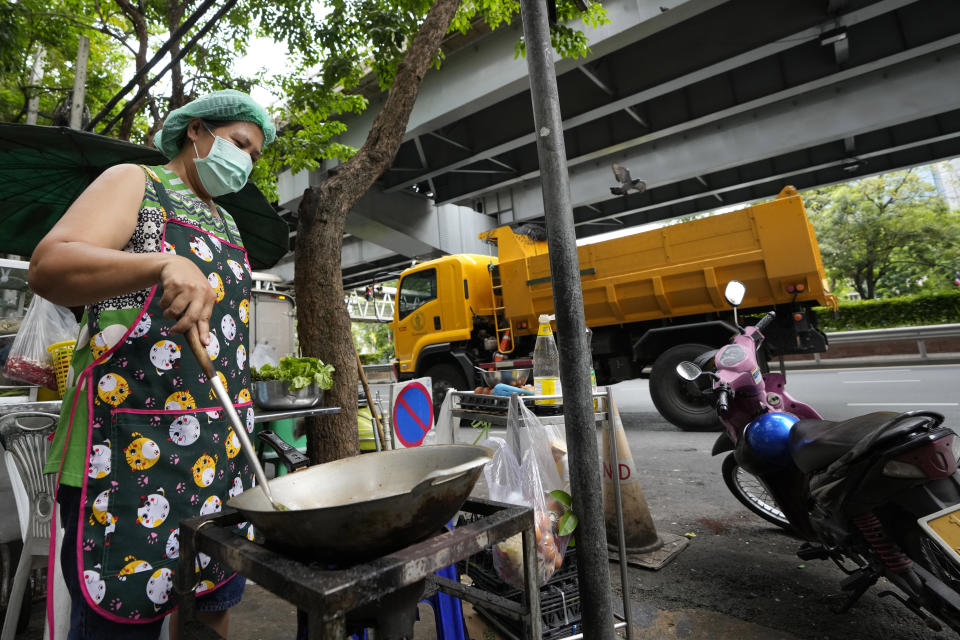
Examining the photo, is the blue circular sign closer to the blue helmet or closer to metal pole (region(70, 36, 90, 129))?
the blue helmet

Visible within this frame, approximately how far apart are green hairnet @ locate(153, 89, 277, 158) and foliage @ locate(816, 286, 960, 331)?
1640 cm

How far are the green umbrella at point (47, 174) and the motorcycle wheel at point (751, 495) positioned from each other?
9.69 feet

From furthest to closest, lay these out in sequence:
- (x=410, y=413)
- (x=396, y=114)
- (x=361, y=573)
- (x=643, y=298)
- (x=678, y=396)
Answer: (x=643, y=298) → (x=678, y=396) → (x=396, y=114) → (x=410, y=413) → (x=361, y=573)

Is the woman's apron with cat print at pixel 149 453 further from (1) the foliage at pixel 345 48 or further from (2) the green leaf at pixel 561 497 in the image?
(1) the foliage at pixel 345 48

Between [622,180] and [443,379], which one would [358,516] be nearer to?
[443,379]

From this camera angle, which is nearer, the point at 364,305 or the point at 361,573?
the point at 361,573

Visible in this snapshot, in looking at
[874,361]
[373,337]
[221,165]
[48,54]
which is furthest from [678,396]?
[373,337]

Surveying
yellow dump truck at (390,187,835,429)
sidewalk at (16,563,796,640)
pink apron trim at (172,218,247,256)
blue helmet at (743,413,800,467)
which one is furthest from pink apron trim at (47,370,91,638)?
yellow dump truck at (390,187,835,429)

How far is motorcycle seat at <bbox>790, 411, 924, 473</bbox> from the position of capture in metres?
1.80

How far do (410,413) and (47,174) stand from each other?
2106 millimetres

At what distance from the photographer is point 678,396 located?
20.3 ft

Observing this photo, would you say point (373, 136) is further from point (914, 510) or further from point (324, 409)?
point (914, 510)

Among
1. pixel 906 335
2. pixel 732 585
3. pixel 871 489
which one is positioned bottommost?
pixel 732 585

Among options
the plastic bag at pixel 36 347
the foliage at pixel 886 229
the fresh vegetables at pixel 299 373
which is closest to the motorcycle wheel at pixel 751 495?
the fresh vegetables at pixel 299 373
